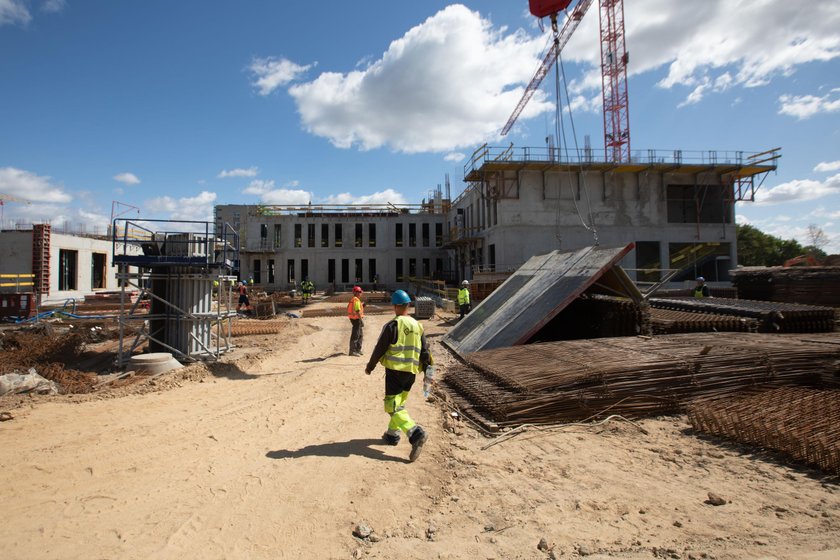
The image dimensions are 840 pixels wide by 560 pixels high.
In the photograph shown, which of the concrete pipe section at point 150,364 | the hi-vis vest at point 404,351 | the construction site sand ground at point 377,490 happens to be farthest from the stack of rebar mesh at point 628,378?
the concrete pipe section at point 150,364

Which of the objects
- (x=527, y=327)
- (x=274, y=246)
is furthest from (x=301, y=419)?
(x=274, y=246)

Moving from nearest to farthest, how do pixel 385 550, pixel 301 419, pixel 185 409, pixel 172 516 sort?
pixel 385 550 < pixel 172 516 < pixel 301 419 < pixel 185 409

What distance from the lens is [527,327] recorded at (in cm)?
840

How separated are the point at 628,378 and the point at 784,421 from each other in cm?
154

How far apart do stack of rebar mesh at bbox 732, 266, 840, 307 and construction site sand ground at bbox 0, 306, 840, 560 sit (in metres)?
12.4

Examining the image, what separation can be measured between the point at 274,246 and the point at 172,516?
4179 cm

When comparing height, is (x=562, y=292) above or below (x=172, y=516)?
above

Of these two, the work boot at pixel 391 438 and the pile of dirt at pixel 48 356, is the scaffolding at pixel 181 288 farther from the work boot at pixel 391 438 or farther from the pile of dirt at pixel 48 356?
the work boot at pixel 391 438

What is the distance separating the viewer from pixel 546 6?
75.4 feet

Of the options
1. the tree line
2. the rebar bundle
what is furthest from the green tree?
the rebar bundle

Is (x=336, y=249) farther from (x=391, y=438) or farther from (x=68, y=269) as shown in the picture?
(x=391, y=438)

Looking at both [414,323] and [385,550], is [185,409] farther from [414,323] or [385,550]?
[385,550]

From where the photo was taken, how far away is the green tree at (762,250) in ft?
166

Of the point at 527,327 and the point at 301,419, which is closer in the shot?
the point at 301,419
